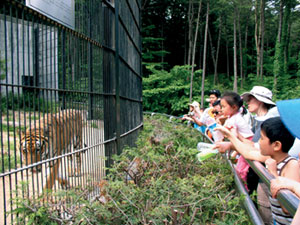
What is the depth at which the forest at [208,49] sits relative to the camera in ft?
94.2

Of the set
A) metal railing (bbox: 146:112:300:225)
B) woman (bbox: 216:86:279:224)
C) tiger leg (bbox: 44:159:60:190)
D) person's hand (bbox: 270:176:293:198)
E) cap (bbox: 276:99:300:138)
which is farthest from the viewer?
woman (bbox: 216:86:279:224)

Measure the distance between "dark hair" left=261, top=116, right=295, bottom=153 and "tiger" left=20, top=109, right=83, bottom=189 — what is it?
5.92 feet

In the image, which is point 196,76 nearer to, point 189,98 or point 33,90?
point 189,98

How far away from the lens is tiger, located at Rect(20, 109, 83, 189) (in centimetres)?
259

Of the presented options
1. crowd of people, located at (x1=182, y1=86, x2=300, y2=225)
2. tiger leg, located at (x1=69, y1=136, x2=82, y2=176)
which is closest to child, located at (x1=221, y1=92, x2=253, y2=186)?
crowd of people, located at (x1=182, y1=86, x2=300, y2=225)

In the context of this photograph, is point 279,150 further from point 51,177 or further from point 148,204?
point 51,177

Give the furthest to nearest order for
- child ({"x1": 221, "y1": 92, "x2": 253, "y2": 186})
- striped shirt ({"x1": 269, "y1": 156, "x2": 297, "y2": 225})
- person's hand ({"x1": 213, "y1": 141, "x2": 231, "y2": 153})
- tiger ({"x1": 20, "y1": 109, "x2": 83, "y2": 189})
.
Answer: child ({"x1": 221, "y1": 92, "x2": 253, "y2": 186})
person's hand ({"x1": 213, "y1": 141, "x2": 231, "y2": 153})
tiger ({"x1": 20, "y1": 109, "x2": 83, "y2": 189})
striped shirt ({"x1": 269, "y1": 156, "x2": 297, "y2": 225})

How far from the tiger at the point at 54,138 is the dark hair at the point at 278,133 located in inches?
71.0

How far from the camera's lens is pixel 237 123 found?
4258 millimetres

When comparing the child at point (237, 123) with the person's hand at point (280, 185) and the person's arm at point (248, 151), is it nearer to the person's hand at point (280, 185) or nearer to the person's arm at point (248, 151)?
the person's arm at point (248, 151)

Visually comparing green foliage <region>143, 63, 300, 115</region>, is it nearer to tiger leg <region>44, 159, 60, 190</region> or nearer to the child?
the child

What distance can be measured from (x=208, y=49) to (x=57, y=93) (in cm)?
4411

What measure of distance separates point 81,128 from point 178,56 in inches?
1578

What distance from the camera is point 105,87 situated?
4.04 meters
